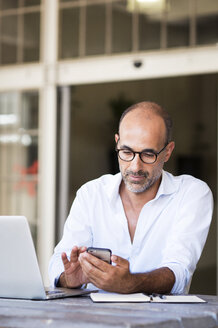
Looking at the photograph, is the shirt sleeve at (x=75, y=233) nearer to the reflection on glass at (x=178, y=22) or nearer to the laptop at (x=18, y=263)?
the laptop at (x=18, y=263)

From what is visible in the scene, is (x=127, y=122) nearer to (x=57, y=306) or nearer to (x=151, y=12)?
(x=57, y=306)

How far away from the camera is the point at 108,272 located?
1997 millimetres

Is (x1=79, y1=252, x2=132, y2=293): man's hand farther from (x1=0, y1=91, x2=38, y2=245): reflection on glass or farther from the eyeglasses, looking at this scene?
(x1=0, y1=91, x2=38, y2=245): reflection on glass

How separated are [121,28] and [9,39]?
1.07 meters

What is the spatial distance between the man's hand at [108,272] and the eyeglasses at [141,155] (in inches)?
22.0

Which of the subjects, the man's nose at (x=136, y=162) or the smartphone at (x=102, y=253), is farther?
the man's nose at (x=136, y=162)

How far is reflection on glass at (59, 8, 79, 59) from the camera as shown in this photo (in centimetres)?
496

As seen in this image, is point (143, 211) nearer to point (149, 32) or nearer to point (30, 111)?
point (149, 32)

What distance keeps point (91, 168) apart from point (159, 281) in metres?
3.18

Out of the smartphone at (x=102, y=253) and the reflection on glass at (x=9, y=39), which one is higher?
→ the reflection on glass at (x=9, y=39)

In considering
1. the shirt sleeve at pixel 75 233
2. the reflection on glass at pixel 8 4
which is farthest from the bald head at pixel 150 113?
the reflection on glass at pixel 8 4

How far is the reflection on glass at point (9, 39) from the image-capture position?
5.23 m

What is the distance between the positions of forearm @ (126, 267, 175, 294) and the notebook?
0.11 ft

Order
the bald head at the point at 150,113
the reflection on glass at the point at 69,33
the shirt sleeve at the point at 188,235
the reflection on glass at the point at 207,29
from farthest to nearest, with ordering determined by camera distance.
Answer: the reflection on glass at the point at 69,33 → the reflection on glass at the point at 207,29 → the bald head at the point at 150,113 → the shirt sleeve at the point at 188,235
